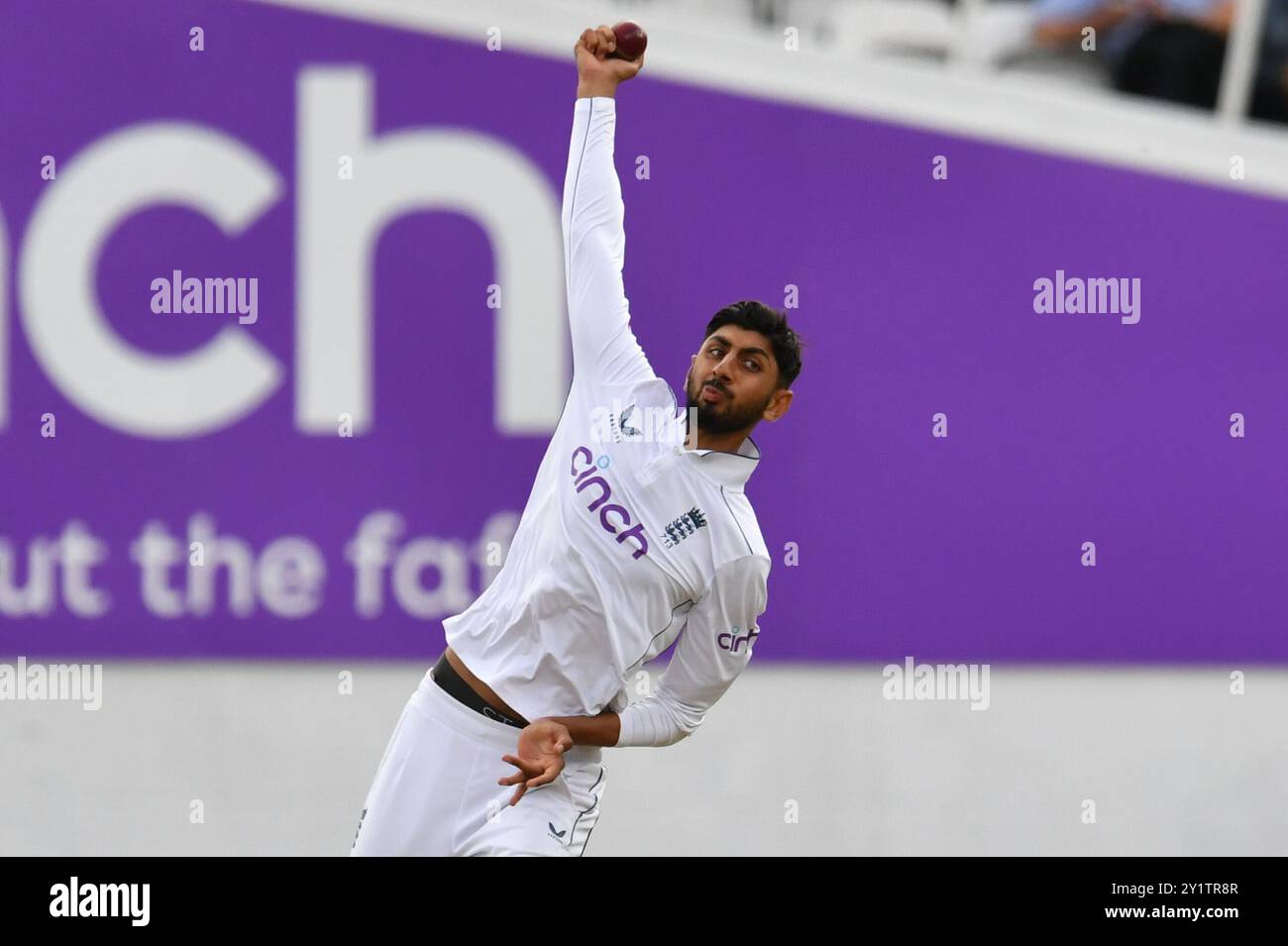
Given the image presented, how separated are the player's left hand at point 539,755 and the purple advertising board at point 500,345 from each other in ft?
7.97

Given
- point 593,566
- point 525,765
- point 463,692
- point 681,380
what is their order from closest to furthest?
point 525,765 → point 593,566 → point 463,692 → point 681,380

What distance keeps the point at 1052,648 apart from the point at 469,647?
9.79 feet

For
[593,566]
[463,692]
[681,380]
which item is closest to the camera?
[593,566]

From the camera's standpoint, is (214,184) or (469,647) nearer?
(469,647)

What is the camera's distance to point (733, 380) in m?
3.94

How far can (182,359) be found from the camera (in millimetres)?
6270

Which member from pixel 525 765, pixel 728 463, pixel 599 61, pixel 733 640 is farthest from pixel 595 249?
pixel 525 765

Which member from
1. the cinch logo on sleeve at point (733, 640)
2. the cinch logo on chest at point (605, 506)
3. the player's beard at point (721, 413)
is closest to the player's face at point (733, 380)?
the player's beard at point (721, 413)

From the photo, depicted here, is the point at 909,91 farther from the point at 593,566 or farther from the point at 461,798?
the point at 461,798

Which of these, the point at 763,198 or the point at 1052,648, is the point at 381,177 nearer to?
the point at 763,198

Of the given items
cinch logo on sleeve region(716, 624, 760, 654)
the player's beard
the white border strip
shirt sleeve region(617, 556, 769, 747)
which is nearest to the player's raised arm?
the player's beard

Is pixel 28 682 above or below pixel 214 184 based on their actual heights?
below

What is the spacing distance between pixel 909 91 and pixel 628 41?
2.61m
